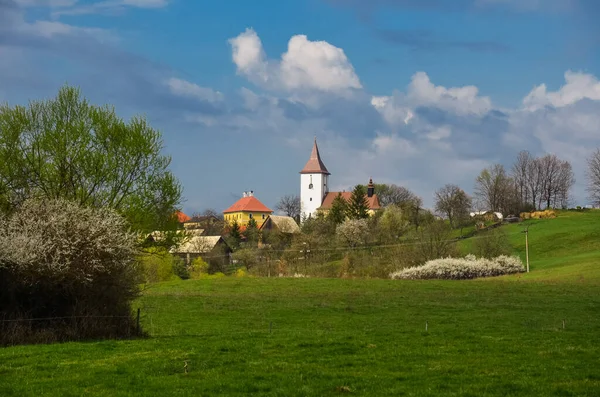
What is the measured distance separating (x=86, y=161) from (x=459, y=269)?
36.6m

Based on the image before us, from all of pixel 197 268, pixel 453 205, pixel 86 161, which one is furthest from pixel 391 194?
pixel 86 161

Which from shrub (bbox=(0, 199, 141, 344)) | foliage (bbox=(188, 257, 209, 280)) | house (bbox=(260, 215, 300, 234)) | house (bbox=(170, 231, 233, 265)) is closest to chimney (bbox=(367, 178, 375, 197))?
house (bbox=(260, 215, 300, 234))

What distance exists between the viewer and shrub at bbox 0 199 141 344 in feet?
62.8

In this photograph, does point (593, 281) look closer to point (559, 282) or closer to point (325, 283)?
point (559, 282)

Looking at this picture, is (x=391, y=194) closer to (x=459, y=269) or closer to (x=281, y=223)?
(x=281, y=223)

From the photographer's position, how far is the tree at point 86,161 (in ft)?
125

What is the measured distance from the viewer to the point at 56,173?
38.4m

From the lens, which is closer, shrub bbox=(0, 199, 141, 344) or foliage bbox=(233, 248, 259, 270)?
shrub bbox=(0, 199, 141, 344)

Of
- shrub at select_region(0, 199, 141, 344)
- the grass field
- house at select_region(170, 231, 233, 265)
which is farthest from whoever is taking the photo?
house at select_region(170, 231, 233, 265)

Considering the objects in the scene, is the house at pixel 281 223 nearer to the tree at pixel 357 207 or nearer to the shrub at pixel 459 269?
the tree at pixel 357 207

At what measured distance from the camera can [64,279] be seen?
64.6 ft

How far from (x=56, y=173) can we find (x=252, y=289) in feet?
53.5

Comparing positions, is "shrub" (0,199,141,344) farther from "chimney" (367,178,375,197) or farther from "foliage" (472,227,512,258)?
"chimney" (367,178,375,197)

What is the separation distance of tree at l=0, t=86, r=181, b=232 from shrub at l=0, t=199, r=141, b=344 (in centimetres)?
1682
